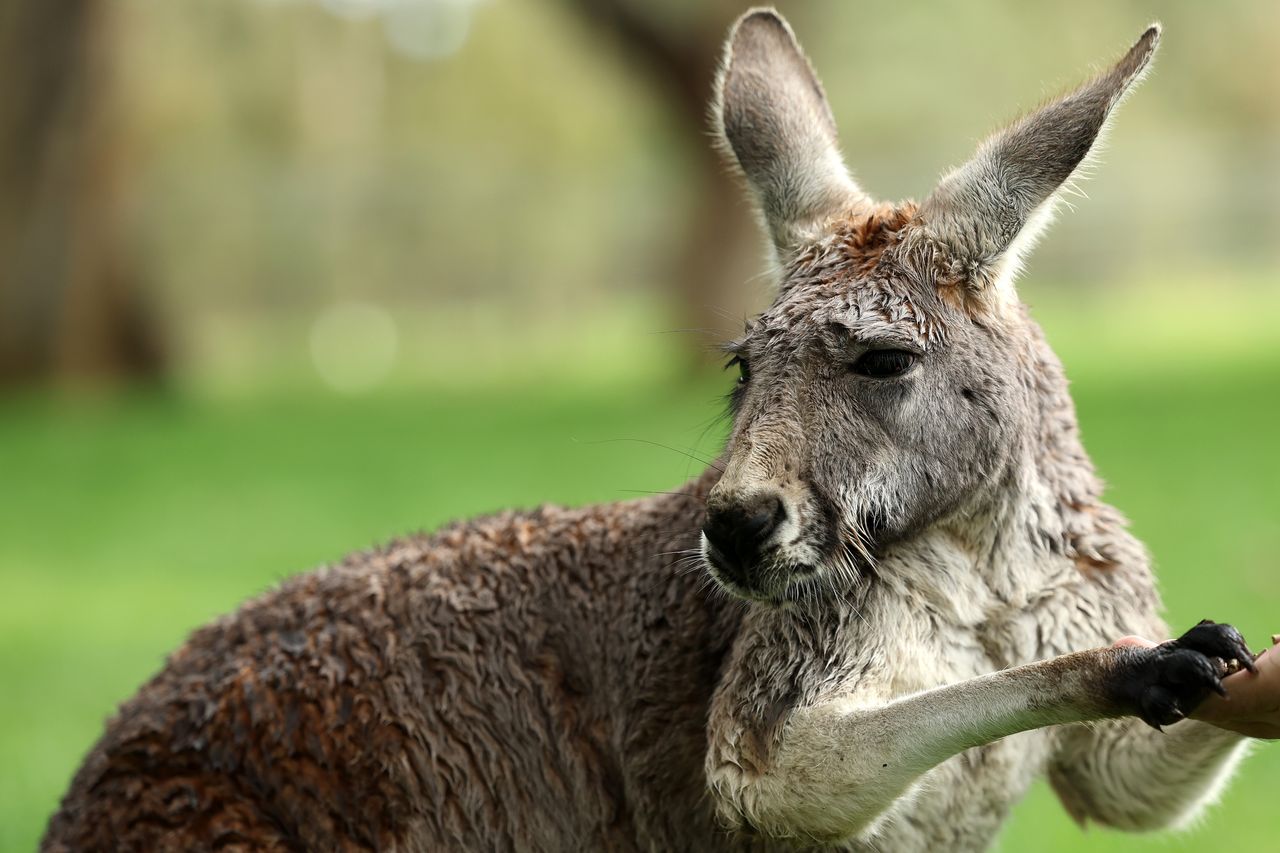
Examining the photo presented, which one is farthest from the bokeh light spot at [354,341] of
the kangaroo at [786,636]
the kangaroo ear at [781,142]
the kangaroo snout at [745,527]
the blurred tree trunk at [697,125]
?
the kangaroo snout at [745,527]

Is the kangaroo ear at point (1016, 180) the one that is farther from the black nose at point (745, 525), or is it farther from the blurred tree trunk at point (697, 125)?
the blurred tree trunk at point (697, 125)

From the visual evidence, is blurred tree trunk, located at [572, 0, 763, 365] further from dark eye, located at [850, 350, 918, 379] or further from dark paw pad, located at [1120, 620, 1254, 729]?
dark paw pad, located at [1120, 620, 1254, 729]

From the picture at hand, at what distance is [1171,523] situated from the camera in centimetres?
1205

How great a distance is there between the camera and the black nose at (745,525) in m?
4.15

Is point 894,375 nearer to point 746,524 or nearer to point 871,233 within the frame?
point 871,233

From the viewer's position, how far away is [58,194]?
77.2 ft

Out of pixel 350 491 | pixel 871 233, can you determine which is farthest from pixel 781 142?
pixel 350 491

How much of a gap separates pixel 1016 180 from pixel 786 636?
1424mm

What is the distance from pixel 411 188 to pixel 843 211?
2782cm

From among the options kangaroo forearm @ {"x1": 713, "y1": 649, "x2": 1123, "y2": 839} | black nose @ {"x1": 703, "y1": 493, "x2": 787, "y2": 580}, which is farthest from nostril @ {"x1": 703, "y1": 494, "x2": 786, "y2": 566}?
kangaroo forearm @ {"x1": 713, "y1": 649, "x2": 1123, "y2": 839}

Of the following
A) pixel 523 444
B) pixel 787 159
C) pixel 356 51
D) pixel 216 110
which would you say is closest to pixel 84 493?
pixel 523 444

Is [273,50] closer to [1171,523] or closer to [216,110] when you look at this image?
[216,110]

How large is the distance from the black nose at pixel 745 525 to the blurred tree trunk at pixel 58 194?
69.5 ft

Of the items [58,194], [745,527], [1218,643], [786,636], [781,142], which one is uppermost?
[58,194]
